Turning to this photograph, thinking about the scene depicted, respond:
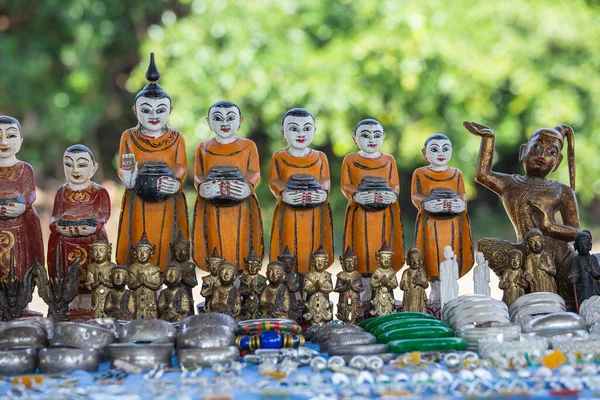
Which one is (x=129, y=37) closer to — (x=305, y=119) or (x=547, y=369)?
(x=305, y=119)

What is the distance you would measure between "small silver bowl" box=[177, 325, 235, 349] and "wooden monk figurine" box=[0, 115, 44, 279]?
1182 millimetres

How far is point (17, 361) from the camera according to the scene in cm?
357

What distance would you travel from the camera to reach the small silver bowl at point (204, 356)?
11.9ft

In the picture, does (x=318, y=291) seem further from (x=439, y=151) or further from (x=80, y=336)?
(x=80, y=336)

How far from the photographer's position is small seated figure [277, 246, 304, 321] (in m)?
4.50

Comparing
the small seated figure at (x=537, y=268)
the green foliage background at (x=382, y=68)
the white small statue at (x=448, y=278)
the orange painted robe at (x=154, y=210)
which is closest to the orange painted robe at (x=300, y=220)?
the orange painted robe at (x=154, y=210)

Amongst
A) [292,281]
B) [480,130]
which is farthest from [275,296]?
[480,130]

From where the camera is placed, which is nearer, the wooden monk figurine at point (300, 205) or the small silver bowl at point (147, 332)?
the small silver bowl at point (147, 332)

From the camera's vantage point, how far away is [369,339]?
3902 mm

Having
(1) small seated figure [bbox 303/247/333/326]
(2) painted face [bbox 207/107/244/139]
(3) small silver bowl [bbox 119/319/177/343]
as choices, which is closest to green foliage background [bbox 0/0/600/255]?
(2) painted face [bbox 207/107/244/139]

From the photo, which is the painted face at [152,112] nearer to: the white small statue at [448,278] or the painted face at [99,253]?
the painted face at [99,253]

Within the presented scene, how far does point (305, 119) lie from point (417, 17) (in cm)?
349

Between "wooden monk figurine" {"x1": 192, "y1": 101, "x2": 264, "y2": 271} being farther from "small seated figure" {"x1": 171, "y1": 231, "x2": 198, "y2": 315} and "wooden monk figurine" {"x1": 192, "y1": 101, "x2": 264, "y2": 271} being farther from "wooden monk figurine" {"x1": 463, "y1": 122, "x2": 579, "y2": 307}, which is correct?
"wooden monk figurine" {"x1": 463, "y1": 122, "x2": 579, "y2": 307}

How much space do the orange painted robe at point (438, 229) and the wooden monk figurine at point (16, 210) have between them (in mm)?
1925
